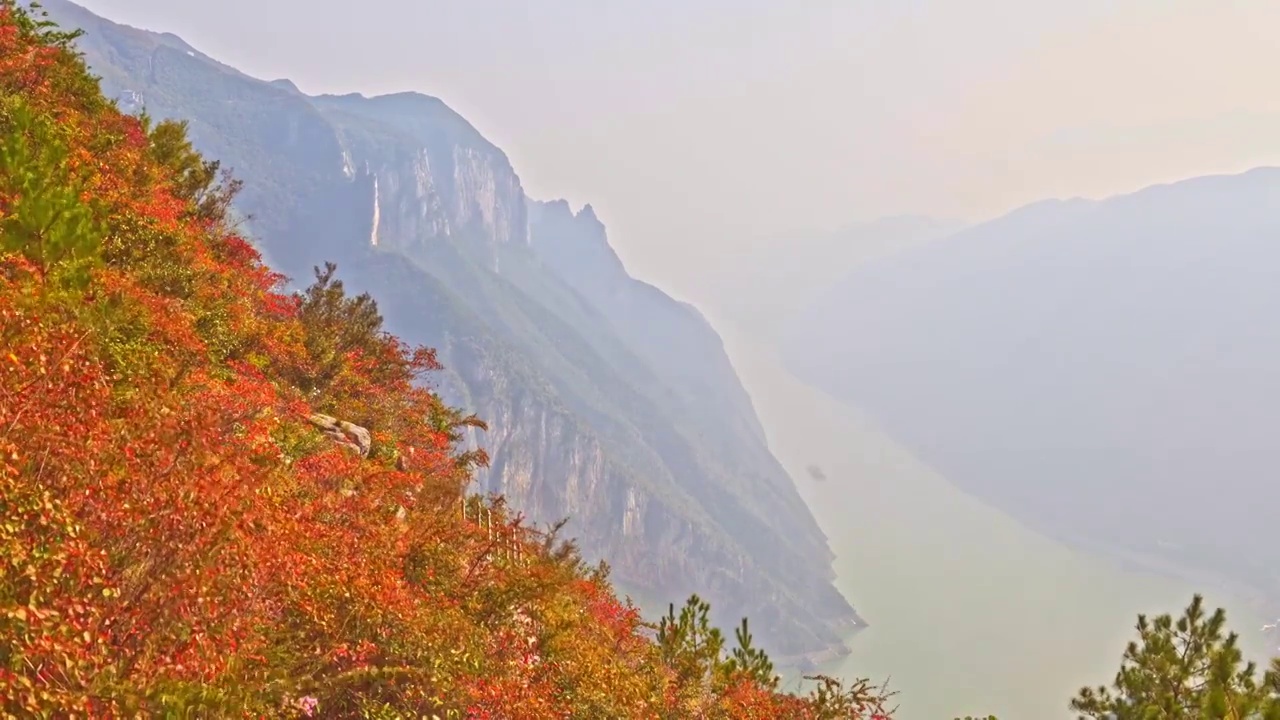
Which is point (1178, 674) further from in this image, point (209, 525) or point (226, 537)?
point (209, 525)

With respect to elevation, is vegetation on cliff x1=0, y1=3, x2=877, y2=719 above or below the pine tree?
below

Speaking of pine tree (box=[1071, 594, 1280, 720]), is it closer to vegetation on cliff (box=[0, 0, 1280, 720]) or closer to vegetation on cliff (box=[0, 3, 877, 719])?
vegetation on cliff (box=[0, 0, 1280, 720])

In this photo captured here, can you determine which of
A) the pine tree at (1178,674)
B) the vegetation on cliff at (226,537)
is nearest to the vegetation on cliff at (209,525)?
the vegetation on cliff at (226,537)

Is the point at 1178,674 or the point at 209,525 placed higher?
the point at 1178,674

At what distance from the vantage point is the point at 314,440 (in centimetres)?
1523

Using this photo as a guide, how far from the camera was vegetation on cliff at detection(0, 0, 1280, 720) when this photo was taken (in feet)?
18.5

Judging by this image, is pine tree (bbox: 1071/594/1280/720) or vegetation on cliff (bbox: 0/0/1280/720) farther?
pine tree (bbox: 1071/594/1280/720)

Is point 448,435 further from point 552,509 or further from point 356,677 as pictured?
point 552,509

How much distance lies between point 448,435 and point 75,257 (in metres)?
19.2

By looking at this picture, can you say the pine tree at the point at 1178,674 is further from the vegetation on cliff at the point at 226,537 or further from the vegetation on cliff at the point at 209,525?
the vegetation on cliff at the point at 209,525

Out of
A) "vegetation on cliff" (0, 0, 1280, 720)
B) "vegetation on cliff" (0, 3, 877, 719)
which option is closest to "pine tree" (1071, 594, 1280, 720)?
"vegetation on cliff" (0, 0, 1280, 720)

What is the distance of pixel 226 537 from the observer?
6.70m

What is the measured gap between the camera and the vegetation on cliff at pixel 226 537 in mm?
5648

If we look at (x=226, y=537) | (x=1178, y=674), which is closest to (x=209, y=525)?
(x=226, y=537)
